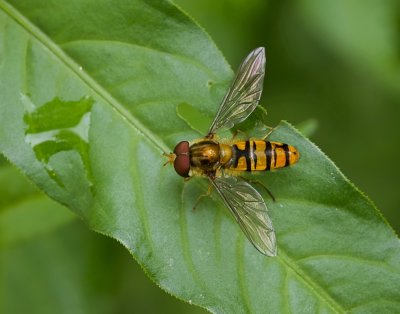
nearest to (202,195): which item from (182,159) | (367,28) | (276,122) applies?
(182,159)

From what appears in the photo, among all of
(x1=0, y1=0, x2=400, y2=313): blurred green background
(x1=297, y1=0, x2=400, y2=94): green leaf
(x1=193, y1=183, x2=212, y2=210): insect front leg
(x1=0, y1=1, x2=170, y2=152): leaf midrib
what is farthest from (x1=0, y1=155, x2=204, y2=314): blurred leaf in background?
(x1=297, y1=0, x2=400, y2=94): green leaf

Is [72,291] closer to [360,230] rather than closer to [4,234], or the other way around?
[4,234]

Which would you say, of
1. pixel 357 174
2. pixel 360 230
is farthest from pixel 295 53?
pixel 360 230

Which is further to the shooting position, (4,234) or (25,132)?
(4,234)

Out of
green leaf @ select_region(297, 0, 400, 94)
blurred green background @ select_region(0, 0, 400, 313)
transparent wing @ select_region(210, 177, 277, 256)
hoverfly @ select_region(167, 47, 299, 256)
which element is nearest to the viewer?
transparent wing @ select_region(210, 177, 277, 256)

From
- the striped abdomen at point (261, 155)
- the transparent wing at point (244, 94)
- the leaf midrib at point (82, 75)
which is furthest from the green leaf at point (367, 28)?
the leaf midrib at point (82, 75)

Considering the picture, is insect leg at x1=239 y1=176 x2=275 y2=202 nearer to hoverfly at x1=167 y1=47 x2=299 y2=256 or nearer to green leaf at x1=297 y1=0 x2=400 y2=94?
hoverfly at x1=167 y1=47 x2=299 y2=256

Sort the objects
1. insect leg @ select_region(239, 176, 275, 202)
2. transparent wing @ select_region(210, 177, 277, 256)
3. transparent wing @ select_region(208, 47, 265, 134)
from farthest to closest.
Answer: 1. transparent wing @ select_region(208, 47, 265, 134)
2. insect leg @ select_region(239, 176, 275, 202)
3. transparent wing @ select_region(210, 177, 277, 256)
